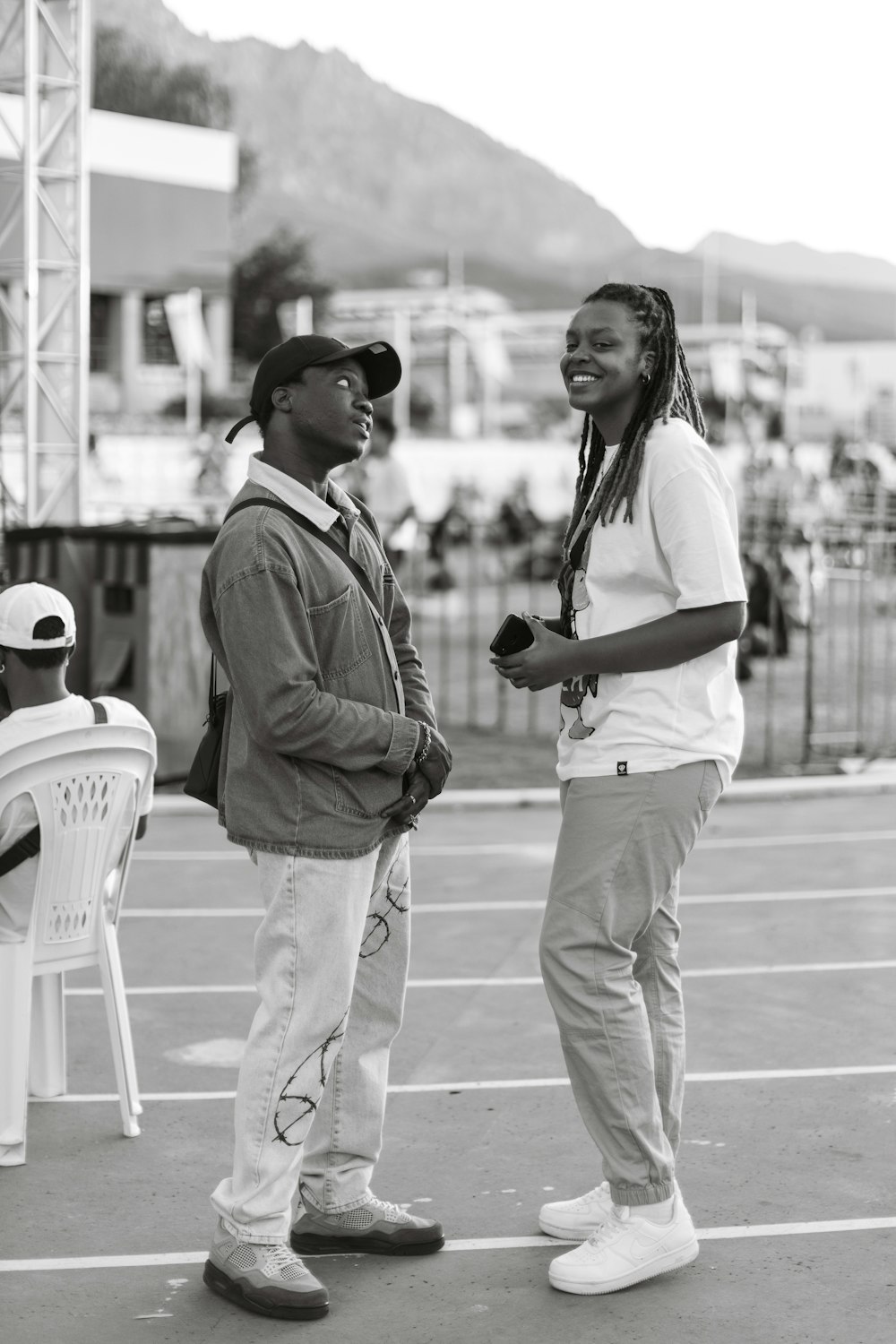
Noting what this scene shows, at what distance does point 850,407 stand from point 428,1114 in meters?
96.8

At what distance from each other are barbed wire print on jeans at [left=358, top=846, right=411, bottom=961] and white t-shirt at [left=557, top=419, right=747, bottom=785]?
494 millimetres

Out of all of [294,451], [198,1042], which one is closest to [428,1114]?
[198,1042]

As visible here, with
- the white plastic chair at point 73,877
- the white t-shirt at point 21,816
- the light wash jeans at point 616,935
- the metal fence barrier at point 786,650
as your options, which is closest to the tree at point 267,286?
the metal fence barrier at point 786,650

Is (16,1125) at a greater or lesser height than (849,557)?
lesser

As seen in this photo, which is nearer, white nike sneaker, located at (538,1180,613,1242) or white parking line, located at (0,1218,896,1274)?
white parking line, located at (0,1218,896,1274)

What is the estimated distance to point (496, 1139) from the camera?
4.82 meters

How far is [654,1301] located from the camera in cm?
376

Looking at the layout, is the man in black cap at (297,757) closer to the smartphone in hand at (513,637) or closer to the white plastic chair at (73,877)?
the smartphone in hand at (513,637)

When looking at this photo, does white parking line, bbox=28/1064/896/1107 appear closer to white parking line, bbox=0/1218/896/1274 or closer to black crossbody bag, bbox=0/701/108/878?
black crossbody bag, bbox=0/701/108/878

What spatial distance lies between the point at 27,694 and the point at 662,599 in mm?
1881

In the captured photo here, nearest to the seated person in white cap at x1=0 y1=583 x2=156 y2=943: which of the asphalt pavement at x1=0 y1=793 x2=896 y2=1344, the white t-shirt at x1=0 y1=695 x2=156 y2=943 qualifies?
the white t-shirt at x1=0 y1=695 x2=156 y2=943

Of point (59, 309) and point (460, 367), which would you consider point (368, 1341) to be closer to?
point (59, 309)

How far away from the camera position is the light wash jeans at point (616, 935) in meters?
3.64

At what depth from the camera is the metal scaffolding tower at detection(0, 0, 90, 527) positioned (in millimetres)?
11102
